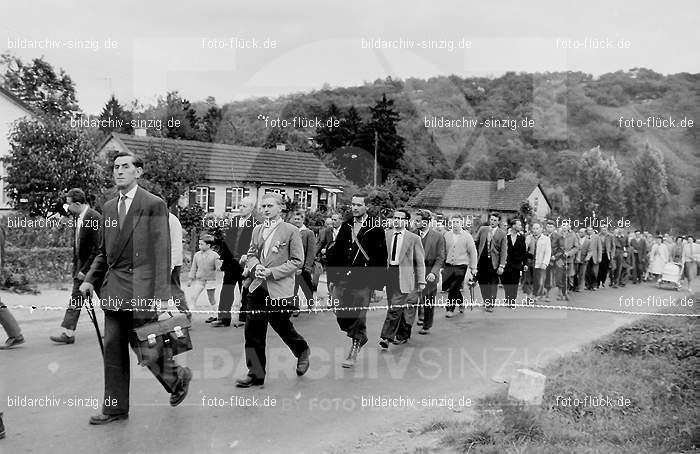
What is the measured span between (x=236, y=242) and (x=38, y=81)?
5672 centimetres

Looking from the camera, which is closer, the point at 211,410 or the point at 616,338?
the point at 211,410

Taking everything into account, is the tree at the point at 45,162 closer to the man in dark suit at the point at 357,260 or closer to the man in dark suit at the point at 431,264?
the man in dark suit at the point at 431,264

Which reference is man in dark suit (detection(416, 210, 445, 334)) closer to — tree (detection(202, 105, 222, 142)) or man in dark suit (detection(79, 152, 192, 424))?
man in dark suit (detection(79, 152, 192, 424))

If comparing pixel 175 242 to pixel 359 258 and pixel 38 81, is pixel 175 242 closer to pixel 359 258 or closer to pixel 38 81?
pixel 359 258

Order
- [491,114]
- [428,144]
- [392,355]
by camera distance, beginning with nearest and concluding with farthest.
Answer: [392,355], [491,114], [428,144]

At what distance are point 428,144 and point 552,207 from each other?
1468 centimetres

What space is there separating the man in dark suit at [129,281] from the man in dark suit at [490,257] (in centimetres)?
827

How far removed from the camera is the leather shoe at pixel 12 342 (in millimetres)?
7562

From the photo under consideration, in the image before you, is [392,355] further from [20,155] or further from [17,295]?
[20,155]

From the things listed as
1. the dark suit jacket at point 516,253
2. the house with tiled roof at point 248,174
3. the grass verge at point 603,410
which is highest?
the house with tiled roof at point 248,174

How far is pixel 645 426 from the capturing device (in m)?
5.45

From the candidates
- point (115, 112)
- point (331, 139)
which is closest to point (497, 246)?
point (331, 139)

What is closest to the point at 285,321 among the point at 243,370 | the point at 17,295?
the point at 243,370

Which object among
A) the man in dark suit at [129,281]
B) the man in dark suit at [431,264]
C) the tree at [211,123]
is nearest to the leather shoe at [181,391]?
the man in dark suit at [129,281]
